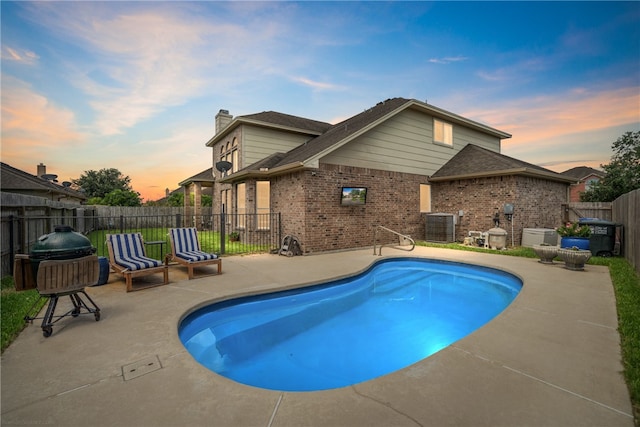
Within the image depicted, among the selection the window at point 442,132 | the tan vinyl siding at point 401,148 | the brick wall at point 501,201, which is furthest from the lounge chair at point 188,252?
the window at point 442,132

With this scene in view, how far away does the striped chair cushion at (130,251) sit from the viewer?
5.74 m

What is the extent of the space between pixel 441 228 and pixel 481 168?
10.4 ft

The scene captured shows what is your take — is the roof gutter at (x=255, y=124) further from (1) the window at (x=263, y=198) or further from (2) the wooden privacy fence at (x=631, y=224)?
(2) the wooden privacy fence at (x=631, y=224)

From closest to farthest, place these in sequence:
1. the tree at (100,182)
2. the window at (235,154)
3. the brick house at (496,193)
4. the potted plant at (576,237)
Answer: the potted plant at (576,237)
the brick house at (496,193)
the window at (235,154)
the tree at (100,182)

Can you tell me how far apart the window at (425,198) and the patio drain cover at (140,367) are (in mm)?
13006

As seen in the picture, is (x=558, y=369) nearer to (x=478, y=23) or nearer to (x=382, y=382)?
(x=382, y=382)

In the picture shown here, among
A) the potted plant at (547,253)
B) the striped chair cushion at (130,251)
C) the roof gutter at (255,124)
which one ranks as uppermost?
the roof gutter at (255,124)

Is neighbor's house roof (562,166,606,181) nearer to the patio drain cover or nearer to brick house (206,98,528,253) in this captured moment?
brick house (206,98,528,253)

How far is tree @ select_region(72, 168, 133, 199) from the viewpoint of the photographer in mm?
39469

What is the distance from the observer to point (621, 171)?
65.2ft

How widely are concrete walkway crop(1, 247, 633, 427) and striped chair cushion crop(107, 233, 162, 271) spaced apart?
1.63 m

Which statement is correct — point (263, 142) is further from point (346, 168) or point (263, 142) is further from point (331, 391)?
point (331, 391)

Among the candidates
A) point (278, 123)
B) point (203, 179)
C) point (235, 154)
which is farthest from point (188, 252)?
point (203, 179)

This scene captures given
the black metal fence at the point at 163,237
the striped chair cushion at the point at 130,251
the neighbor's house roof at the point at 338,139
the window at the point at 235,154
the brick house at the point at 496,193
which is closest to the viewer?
the striped chair cushion at the point at 130,251
